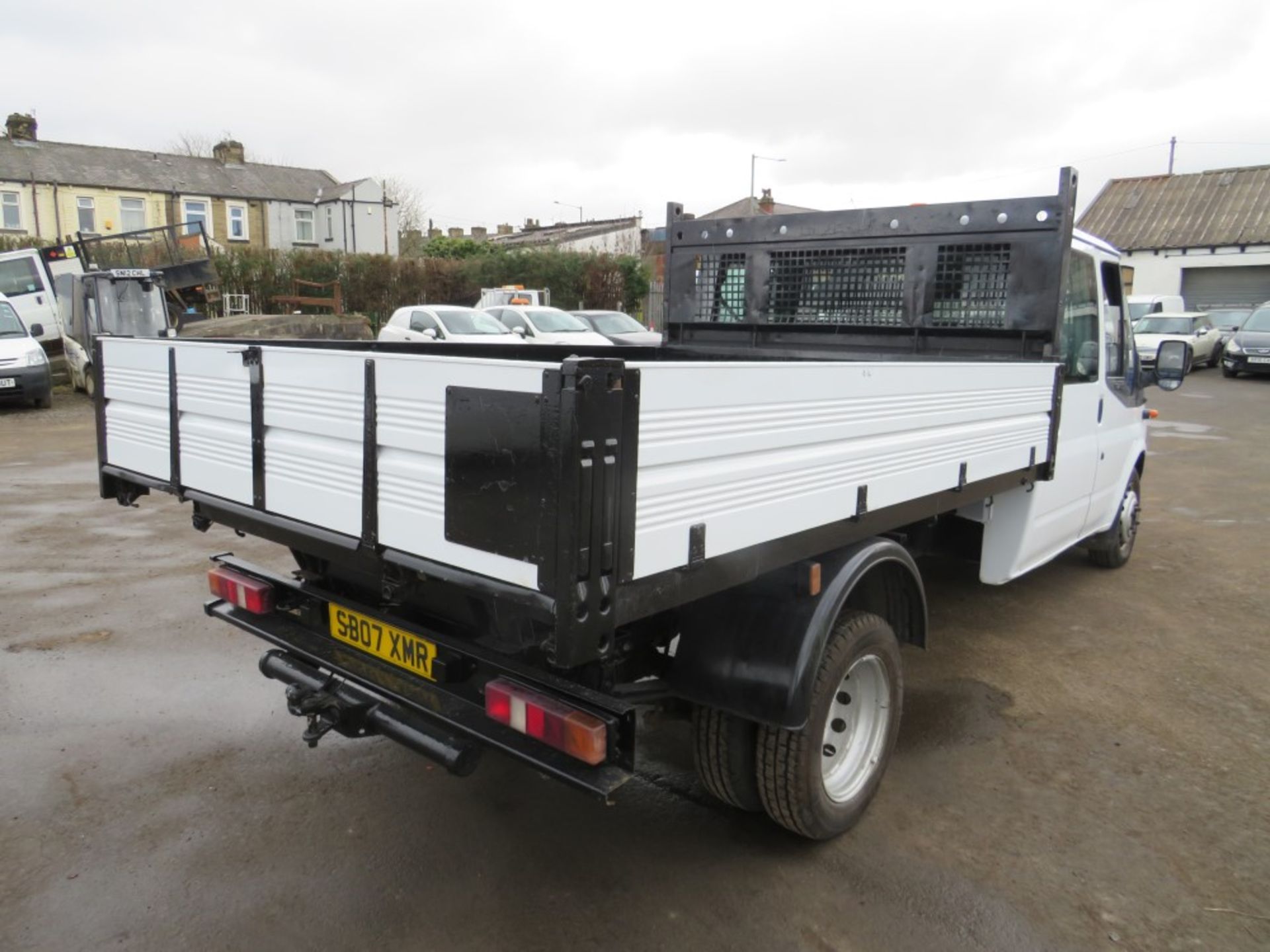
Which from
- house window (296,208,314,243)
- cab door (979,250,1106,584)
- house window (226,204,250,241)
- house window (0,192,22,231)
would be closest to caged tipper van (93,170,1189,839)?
cab door (979,250,1106,584)

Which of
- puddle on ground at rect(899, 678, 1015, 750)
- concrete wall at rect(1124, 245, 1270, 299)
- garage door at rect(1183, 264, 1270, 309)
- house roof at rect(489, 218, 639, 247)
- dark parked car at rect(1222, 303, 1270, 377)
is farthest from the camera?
house roof at rect(489, 218, 639, 247)

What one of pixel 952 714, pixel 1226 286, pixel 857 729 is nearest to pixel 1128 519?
pixel 952 714

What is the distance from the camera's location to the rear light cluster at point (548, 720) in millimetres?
2275

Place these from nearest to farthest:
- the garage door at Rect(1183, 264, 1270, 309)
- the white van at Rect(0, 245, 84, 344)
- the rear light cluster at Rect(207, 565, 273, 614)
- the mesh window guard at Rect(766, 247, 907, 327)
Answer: the rear light cluster at Rect(207, 565, 273, 614), the mesh window guard at Rect(766, 247, 907, 327), the white van at Rect(0, 245, 84, 344), the garage door at Rect(1183, 264, 1270, 309)

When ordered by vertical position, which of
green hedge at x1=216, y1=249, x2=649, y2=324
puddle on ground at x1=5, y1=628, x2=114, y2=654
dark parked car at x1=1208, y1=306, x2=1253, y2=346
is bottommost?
puddle on ground at x1=5, y1=628, x2=114, y2=654

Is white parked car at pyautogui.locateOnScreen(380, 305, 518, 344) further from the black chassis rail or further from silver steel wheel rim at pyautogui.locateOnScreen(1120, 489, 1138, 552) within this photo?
the black chassis rail

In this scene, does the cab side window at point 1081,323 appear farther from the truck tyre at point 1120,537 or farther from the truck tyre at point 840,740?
the truck tyre at point 840,740

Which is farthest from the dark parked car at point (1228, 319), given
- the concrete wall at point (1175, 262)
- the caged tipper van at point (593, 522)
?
the caged tipper van at point (593, 522)

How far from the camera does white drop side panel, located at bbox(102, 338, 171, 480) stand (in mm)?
3135

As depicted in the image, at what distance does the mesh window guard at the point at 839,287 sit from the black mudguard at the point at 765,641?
2.51 metres

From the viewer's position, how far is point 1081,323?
4797 millimetres

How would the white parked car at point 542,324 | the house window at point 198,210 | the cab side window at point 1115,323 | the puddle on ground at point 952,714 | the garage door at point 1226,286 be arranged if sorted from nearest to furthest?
the puddle on ground at point 952,714, the cab side window at point 1115,323, the white parked car at point 542,324, the garage door at point 1226,286, the house window at point 198,210

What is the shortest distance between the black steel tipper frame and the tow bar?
321cm

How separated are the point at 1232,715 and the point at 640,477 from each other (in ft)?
12.1
